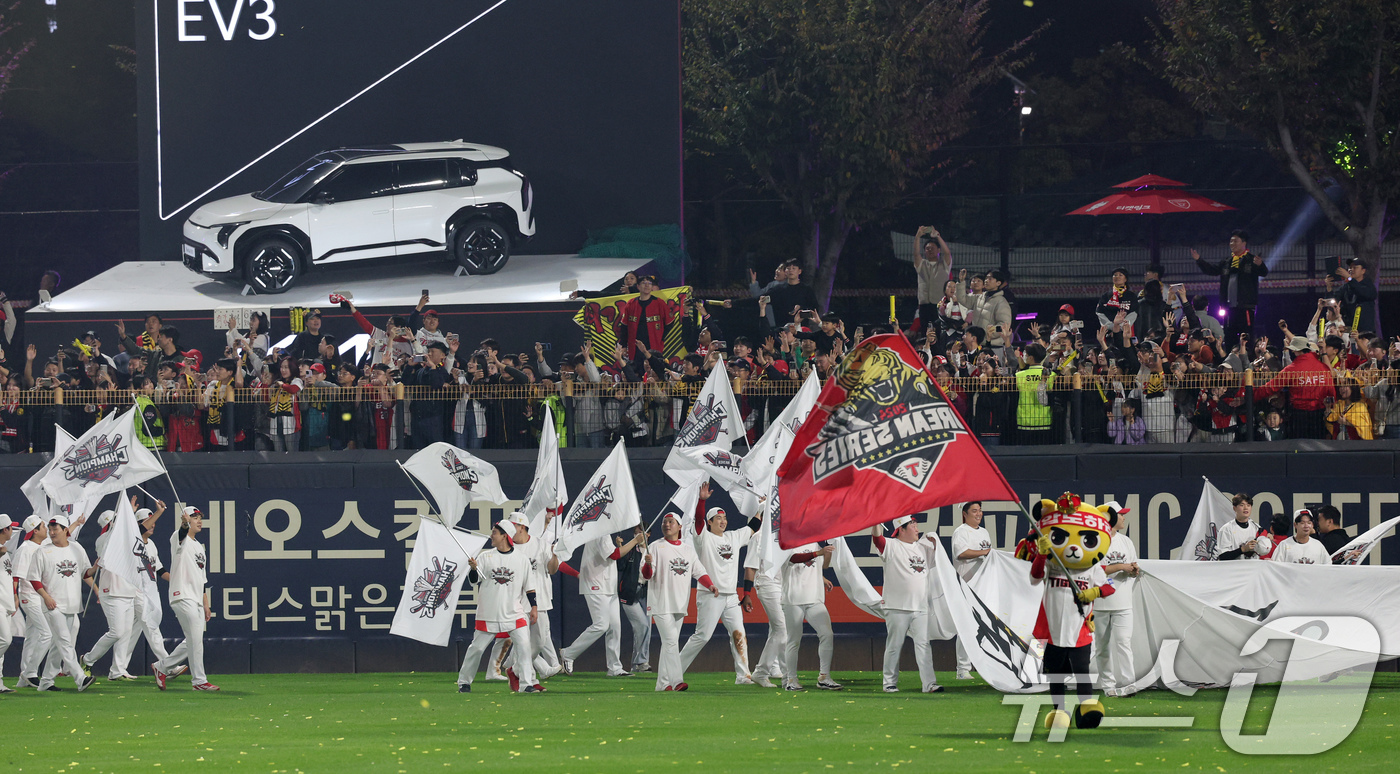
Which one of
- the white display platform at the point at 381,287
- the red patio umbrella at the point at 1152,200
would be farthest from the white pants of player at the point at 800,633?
the red patio umbrella at the point at 1152,200

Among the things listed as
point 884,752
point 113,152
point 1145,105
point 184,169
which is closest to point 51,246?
point 113,152

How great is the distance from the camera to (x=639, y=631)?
1955cm

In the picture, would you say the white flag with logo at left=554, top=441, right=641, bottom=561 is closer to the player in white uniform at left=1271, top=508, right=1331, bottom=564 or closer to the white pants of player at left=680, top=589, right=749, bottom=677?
the white pants of player at left=680, top=589, right=749, bottom=677

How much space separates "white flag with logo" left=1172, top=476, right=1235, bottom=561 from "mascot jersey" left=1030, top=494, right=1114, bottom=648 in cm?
672

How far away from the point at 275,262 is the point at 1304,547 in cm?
1592

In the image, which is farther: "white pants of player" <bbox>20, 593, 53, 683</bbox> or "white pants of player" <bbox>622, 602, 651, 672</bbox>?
"white pants of player" <bbox>622, 602, 651, 672</bbox>

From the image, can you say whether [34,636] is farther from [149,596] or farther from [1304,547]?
[1304,547]

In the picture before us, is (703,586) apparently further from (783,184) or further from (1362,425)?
(783,184)

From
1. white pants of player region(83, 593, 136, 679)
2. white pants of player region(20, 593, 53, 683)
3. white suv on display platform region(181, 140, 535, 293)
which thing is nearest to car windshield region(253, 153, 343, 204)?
white suv on display platform region(181, 140, 535, 293)

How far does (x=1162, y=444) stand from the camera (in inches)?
767

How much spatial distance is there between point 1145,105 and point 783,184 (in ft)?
26.3

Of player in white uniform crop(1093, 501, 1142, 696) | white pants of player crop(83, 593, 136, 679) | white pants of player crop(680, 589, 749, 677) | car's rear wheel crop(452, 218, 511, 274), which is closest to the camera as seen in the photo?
player in white uniform crop(1093, 501, 1142, 696)

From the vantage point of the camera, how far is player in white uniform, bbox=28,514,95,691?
17969 mm

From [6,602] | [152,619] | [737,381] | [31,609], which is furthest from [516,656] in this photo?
[6,602]
